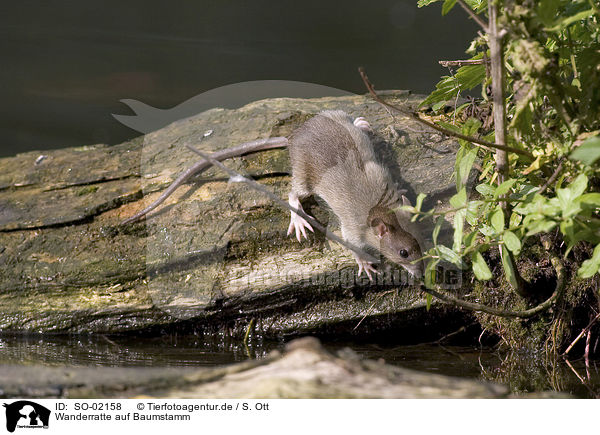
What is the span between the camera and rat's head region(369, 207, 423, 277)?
13.2 feet

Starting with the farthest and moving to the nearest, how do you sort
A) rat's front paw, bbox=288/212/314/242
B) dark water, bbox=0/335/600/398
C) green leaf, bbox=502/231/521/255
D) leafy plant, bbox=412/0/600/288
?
rat's front paw, bbox=288/212/314/242, dark water, bbox=0/335/600/398, green leaf, bbox=502/231/521/255, leafy plant, bbox=412/0/600/288

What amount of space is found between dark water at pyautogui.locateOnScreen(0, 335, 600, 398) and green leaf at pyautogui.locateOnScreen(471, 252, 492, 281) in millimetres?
972

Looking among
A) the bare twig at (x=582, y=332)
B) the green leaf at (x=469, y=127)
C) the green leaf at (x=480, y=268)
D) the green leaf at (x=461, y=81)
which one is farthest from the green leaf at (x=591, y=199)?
the bare twig at (x=582, y=332)

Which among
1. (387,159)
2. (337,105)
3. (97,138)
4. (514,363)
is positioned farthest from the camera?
(97,138)

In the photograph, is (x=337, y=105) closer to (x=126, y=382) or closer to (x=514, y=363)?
(x=514, y=363)

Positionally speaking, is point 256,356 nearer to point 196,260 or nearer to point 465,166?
point 196,260

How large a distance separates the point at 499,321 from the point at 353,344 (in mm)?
938

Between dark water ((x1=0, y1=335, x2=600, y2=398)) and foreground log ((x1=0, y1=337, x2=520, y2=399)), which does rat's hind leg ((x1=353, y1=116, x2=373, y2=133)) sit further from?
foreground log ((x1=0, y1=337, x2=520, y2=399))

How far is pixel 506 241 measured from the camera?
→ 232 cm

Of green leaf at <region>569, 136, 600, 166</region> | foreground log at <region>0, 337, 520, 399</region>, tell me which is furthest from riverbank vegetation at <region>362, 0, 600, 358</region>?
foreground log at <region>0, 337, 520, 399</region>

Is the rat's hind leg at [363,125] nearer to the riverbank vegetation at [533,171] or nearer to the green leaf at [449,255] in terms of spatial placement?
the riverbank vegetation at [533,171]

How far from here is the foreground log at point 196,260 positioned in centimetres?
400
